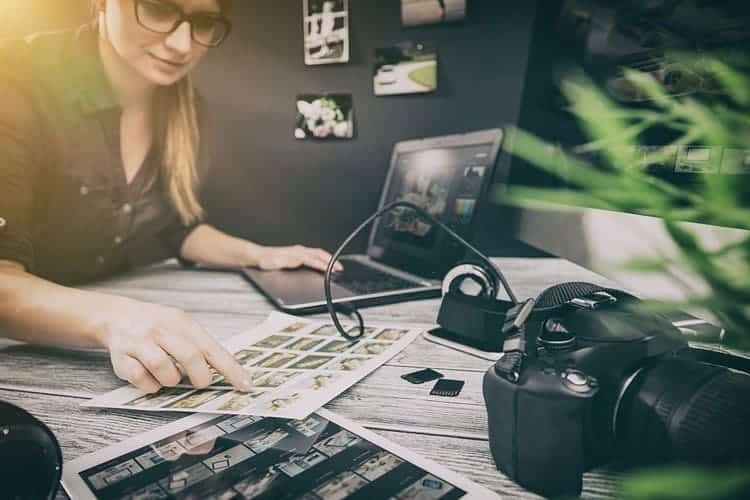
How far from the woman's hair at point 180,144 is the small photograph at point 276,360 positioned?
0.67 meters

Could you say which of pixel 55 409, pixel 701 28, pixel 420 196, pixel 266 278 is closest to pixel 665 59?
pixel 701 28

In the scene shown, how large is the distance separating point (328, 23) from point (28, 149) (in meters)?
0.61

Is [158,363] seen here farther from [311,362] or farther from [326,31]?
[326,31]

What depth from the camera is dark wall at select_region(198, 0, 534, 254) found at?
1095mm

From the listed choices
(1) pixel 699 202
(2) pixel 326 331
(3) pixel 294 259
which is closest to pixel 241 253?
(3) pixel 294 259

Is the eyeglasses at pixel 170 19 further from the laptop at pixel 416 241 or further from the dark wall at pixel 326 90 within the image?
the laptop at pixel 416 241

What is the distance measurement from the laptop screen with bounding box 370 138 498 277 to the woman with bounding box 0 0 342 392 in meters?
0.15

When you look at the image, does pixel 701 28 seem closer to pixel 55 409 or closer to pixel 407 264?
pixel 407 264

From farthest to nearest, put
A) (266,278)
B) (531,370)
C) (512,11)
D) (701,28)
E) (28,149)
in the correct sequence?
(512,11)
(266,278)
(28,149)
(701,28)
(531,370)

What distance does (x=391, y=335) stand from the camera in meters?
0.64

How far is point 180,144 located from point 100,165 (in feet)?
0.66

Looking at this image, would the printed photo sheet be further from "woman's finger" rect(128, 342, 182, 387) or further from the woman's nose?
the woman's nose

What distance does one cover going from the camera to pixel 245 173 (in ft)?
4.04

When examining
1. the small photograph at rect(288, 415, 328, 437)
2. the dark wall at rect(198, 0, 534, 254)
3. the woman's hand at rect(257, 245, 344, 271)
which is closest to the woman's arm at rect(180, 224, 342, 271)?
the woman's hand at rect(257, 245, 344, 271)
